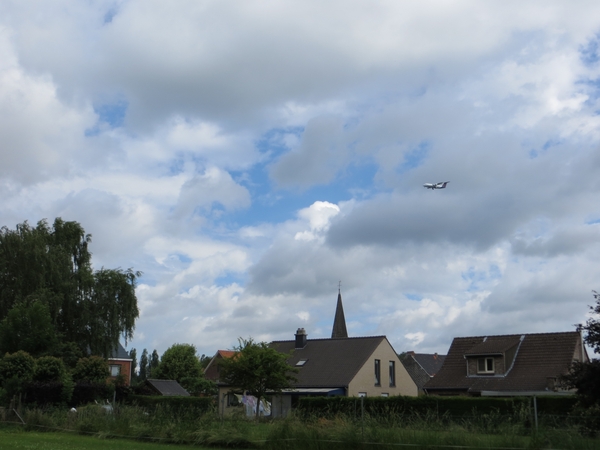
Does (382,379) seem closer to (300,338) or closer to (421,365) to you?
(300,338)

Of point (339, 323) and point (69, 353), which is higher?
point (339, 323)

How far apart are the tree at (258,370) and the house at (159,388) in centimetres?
1339

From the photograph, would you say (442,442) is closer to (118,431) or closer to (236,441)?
(236,441)

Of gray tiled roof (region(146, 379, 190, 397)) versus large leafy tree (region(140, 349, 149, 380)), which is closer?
gray tiled roof (region(146, 379, 190, 397))

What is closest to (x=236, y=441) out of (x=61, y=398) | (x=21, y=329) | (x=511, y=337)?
(x=61, y=398)

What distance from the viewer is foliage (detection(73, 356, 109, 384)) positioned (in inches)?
1460

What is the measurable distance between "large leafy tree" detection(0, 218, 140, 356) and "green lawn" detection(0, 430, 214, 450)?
875 inches

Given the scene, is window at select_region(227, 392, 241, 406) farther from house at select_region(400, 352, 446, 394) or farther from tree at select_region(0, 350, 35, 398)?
house at select_region(400, 352, 446, 394)

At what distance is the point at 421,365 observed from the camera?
7838 centimetres

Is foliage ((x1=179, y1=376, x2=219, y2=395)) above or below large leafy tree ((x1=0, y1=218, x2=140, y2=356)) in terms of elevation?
below

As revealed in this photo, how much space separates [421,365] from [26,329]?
51134 millimetres

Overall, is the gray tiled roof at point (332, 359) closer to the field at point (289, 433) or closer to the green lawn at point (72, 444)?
the field at point (289, 433)

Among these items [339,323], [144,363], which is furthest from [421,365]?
[144,363]

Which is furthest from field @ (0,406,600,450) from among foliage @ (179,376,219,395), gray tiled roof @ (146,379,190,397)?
foliage @ (179,376,219,395)
